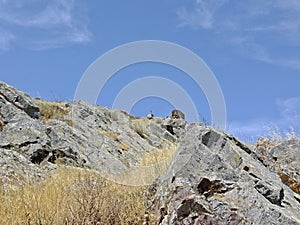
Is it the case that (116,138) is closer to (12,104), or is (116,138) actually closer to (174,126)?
(12,104)

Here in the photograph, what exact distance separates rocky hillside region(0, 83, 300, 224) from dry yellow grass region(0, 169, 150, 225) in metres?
0.28

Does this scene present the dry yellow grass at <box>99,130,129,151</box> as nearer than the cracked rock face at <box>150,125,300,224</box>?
No

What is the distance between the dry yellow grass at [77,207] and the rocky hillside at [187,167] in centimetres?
28

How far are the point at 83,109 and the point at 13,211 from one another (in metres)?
14.2

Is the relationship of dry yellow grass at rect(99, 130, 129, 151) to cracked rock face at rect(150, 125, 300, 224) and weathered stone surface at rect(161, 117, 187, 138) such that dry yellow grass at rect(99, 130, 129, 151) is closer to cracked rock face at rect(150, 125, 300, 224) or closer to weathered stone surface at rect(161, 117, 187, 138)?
weathered stone surface at rect(161, 117, 187, 138)

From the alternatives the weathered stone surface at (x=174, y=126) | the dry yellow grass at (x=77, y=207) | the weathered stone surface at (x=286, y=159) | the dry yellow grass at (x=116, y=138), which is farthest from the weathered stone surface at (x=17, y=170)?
the weathered stone surface at (x=174, y=126)

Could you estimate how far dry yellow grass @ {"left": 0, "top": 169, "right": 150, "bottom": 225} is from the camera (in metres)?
5.86

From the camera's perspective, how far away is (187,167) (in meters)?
5.85

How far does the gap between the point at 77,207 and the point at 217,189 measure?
5.80 ft

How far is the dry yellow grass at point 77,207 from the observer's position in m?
5.86

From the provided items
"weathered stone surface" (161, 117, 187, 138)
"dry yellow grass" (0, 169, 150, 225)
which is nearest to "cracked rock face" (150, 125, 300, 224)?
"dry yellow grass" (0, 169, 150, 225)

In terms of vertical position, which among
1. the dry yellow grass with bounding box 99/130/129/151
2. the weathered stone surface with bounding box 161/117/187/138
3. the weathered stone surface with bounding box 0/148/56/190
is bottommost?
the weathered stone surface with bounding box 0/148/56/190

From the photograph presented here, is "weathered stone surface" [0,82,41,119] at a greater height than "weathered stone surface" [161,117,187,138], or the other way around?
"weathered stone surface" [161,117,187,138]

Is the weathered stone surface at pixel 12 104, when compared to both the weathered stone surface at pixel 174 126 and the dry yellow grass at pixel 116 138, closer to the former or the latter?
the dry yellow grass at pixel 116 138
